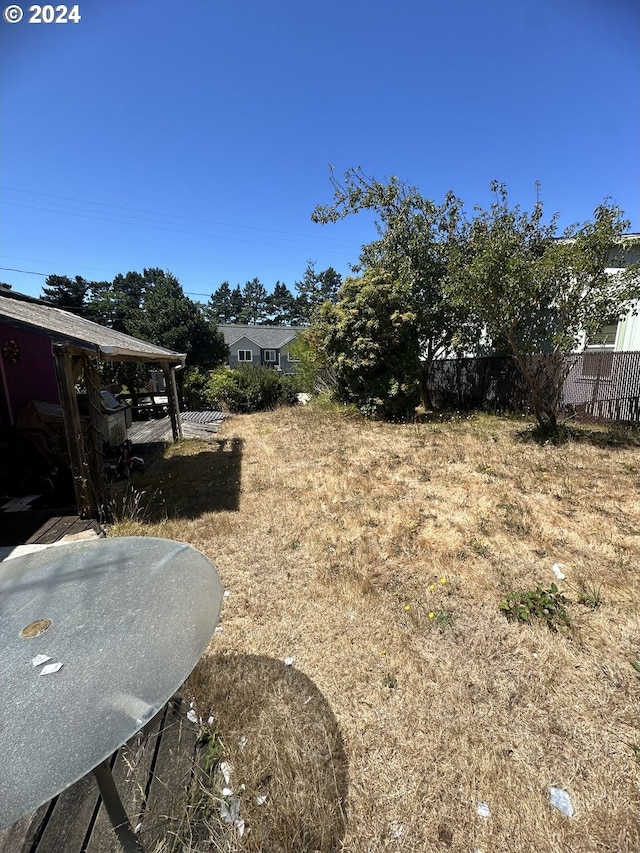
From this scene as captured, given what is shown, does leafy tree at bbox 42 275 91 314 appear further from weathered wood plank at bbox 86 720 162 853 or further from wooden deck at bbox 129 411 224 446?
weathered wood plank at bbox 86 720 162 853

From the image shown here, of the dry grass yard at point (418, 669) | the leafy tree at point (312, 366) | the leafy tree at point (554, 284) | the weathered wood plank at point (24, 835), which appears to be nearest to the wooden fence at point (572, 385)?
the leafy tree at point (554, 284)

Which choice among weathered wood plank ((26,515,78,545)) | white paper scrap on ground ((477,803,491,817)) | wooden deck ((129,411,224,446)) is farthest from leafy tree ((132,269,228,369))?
white paper scrap on ground ((477,803,491,817))

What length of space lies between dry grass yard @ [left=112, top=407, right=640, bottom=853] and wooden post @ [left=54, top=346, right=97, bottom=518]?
62cm

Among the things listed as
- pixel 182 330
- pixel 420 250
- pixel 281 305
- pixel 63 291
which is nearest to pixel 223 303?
pixel 281 305

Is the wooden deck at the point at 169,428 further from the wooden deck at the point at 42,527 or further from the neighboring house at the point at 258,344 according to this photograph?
the neighboring house at the point at 258,344

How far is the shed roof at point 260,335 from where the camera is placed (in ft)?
117

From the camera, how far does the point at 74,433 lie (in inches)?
155

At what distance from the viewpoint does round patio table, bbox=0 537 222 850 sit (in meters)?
0.95

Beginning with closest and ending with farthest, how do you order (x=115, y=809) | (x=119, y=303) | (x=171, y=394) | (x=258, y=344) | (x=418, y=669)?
(x=115, y=809), (x=418, y=669), (x=171, y=394), (x=258, y=344), (x=119, y=303)

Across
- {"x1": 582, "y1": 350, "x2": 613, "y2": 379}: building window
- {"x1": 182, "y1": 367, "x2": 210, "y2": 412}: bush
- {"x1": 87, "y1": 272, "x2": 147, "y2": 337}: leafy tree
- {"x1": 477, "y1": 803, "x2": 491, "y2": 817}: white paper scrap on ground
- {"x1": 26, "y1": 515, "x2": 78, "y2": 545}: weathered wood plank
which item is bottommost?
{"x1": 477, "y1": 803, "x2": 491, "y2": 817}: white paper scrap on ground

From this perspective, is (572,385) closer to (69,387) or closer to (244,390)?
(244,390)

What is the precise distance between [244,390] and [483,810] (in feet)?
42.8

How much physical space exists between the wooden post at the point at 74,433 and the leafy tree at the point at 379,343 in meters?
8.19

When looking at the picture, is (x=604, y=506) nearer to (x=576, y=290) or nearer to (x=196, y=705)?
(x=576, y=290)
